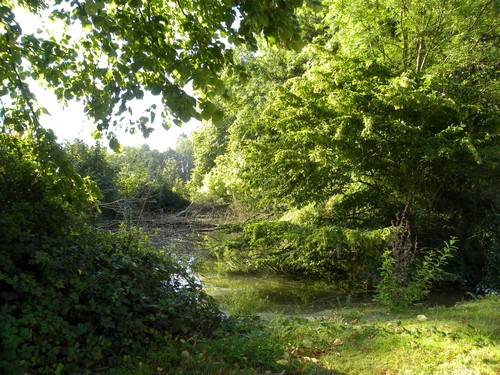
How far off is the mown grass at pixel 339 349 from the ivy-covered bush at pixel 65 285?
1.13 feet

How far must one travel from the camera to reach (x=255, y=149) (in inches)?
448

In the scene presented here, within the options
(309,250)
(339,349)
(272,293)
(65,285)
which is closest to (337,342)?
(339,349)

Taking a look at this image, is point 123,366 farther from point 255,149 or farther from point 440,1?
point 440,1

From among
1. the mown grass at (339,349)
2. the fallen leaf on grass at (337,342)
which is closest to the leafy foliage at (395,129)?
the mown grass at (339,349)

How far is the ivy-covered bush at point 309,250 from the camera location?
30.5 feet

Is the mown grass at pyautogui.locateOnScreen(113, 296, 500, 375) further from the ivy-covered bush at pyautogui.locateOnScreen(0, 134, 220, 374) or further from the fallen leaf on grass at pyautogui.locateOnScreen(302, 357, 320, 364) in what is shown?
the ivy-covered bush at pyautogui.locateOnScreen(0, 134, 220, 374)

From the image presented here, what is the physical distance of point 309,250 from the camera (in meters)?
11.4

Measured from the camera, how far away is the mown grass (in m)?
3.98

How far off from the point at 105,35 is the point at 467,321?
19.0ft

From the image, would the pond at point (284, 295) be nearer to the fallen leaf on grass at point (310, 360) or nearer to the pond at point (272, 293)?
the pond at point (272, 293)

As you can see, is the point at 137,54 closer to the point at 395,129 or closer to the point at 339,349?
the point at 339,349

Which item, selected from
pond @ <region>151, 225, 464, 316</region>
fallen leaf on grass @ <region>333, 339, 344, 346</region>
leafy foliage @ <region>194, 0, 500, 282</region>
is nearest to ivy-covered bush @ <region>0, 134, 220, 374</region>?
fallen leaf on grass @ <region>333, 339, 344, 346</region>

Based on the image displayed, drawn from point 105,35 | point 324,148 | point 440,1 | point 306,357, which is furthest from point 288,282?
point 105,35

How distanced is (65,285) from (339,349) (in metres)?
3.12
